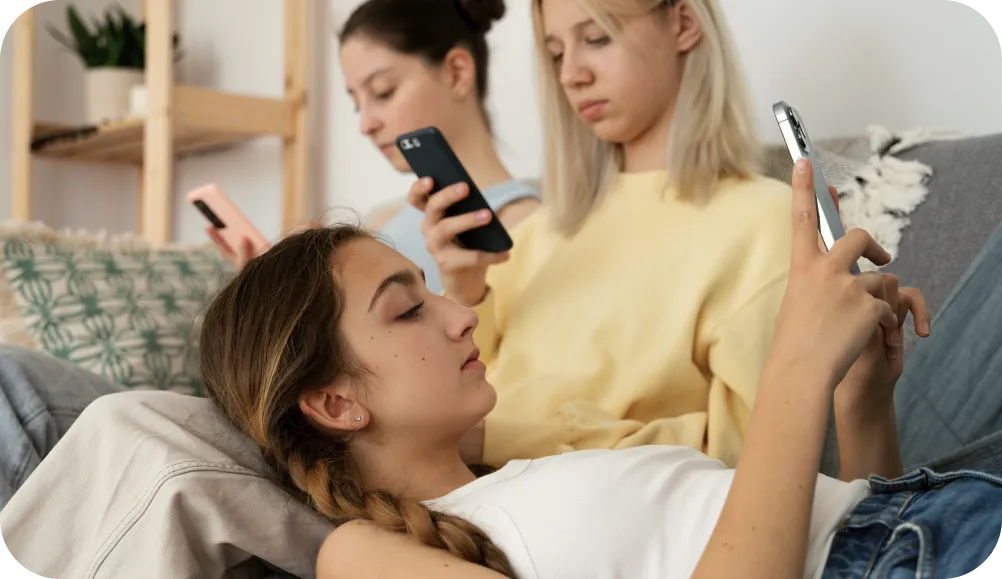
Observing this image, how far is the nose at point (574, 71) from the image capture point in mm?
1183

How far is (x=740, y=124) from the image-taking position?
115 centimetres

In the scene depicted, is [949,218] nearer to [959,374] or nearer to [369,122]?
[959,374]

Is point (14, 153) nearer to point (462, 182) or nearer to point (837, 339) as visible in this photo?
point (462, 182)

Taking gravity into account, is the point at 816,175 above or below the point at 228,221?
above

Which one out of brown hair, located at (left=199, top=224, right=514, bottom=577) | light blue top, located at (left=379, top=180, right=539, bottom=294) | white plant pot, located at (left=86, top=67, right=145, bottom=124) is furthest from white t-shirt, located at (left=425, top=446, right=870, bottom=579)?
white plant pot, located at (left=86, top=67, right=145, bottom=124)

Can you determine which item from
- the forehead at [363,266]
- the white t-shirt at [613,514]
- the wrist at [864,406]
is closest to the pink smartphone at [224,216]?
the forehead at [363,266]

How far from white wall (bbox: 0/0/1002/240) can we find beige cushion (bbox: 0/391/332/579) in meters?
1.06

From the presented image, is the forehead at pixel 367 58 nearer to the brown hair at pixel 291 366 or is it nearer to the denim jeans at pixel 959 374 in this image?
the brown hair at pixel 291 366

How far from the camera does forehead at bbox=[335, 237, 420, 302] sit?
Result: 0.86m

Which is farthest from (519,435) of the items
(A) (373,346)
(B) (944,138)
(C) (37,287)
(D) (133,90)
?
(D) (133,90)

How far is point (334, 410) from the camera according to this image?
0.86 m

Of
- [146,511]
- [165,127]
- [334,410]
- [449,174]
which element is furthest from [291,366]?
[165,127]

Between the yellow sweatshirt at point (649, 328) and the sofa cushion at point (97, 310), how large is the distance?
53 cm

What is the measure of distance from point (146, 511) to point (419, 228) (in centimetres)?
74
